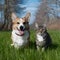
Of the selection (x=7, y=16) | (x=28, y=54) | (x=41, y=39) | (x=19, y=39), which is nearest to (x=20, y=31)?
(x=19, y=39)

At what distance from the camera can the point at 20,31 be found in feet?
19.9

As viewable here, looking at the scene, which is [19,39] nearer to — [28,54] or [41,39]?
[41,39]

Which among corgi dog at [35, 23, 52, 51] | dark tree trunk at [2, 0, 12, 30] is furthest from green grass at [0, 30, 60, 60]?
dark tree trunk at [2, 0, 12, 30]

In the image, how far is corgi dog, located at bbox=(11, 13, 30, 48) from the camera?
6.04 metres

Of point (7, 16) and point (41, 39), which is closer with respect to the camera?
point (41, 39)

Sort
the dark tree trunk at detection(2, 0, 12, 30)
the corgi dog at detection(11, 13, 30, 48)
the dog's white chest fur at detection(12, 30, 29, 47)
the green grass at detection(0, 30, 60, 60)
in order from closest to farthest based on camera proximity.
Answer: the green grass at detection(0, 30, 60, 60)
the corgi dog at detection(11, 13, 30, 48)
the dog's white chest fur at detection(12, 30, 29, 47)
the dark tree trunk at detection(2, 0, 12, 30)

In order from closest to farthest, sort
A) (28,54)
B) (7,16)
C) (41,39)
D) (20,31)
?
(28,54)
(20,31)
(41,39)
(7,16)

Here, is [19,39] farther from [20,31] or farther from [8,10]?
[8,10]

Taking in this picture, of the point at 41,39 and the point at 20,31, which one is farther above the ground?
the point at 20,31

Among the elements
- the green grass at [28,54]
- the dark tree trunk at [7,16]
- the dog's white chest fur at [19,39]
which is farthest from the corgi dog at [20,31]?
the dark tree trunk at [7,16]

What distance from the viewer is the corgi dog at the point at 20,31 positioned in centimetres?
604

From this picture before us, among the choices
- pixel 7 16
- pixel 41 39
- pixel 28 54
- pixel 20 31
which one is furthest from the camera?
pixel 7 16

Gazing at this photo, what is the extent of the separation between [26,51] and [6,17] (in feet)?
33.9

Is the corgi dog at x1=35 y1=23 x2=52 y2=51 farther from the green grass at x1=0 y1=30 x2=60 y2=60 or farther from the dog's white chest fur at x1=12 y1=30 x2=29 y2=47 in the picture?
the dog's white chest fur at x1=12 y1=30 x2=29 y2=47
